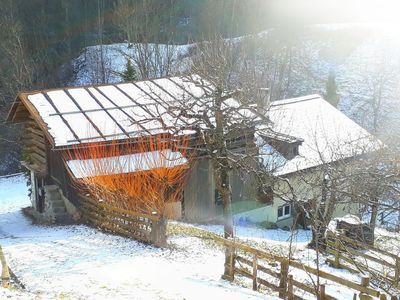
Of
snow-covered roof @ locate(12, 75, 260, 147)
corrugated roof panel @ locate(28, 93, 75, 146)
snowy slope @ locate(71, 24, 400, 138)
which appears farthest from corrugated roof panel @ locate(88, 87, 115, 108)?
snowy slope @ locate(71, 24, 400, 138)

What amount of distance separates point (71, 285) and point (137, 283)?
154 centimetres

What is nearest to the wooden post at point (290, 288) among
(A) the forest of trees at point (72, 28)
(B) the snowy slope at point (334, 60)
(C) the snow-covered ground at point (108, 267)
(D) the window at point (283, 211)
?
(C) the snow-covered ground at point (108, 267)

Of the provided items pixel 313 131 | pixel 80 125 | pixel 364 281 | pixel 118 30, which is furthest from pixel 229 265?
pixel 118 30

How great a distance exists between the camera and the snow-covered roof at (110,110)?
2111 cm

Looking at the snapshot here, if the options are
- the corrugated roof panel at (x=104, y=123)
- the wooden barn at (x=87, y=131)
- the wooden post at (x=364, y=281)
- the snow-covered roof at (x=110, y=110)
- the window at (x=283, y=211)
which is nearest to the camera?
the wooden post at (x=364, y=281)

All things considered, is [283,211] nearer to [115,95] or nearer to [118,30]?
[115,95]

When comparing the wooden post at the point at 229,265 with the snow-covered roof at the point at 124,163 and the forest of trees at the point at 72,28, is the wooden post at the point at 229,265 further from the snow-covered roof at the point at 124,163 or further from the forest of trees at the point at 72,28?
the forest of trees at the point at 72,28

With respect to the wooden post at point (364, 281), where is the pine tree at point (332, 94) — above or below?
above

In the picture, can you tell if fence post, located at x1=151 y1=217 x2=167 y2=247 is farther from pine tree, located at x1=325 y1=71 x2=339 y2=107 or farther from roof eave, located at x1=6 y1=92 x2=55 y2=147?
Answer: pine tree, located at x1=325 y1=71 x2=339 y2=107

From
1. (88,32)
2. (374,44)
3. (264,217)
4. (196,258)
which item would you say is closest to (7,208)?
(264,217)

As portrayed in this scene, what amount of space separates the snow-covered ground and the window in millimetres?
9488

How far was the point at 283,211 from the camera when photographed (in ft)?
89.3

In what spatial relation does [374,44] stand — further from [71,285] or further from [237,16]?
[71,285]

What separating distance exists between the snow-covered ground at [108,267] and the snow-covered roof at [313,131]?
1015cm
